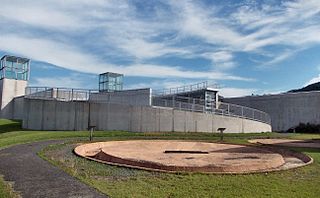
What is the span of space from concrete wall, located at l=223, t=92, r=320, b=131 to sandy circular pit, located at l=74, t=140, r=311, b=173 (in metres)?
37.5

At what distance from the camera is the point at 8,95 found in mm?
50188

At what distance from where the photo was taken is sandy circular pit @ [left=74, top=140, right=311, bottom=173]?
38.6ft

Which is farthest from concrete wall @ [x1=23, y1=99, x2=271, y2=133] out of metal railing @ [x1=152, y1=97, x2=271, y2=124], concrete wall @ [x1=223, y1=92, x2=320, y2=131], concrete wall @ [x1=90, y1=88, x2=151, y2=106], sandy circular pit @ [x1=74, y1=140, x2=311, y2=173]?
concrete wall @ [x1=223, y1=92, x2=320, y2=131]

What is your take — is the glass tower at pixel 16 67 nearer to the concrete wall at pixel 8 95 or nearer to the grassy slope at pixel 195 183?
the concrete wall at pixel 8 95

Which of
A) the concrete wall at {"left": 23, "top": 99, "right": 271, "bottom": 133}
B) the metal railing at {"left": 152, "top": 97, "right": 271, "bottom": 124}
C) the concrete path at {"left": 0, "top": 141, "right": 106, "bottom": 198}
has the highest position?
the metal railing at {"left": 152, "top": 97, "right": 271, "bottom": 124}

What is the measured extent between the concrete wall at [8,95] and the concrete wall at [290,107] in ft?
125

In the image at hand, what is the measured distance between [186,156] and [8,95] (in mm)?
40612

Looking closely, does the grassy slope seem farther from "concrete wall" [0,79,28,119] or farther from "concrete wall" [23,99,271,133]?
"concrete wall" [0,79,28,119]

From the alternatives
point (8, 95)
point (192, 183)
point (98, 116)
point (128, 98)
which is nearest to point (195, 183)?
point (192, 183)

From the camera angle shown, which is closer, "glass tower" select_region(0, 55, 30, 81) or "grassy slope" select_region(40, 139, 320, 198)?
"grassy slope" select_region(40, 139, 320, 198)

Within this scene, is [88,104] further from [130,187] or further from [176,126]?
[130,187]

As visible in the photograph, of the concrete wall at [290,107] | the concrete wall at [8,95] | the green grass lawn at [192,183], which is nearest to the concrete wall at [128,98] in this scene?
the green grass lawn at [192,183]

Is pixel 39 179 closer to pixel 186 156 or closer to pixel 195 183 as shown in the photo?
pixel 195 183

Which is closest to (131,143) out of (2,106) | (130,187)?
(130,187)
